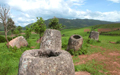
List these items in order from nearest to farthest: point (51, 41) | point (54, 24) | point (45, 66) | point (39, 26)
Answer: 1. point (45, 66)
2. point (51, 41)
3. point (39, 26)
4. point (54, 24)

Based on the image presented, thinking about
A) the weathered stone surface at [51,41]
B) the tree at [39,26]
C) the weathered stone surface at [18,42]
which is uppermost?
the tree at [39,26]

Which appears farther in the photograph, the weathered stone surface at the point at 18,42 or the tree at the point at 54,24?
the tree at the point at 54,24

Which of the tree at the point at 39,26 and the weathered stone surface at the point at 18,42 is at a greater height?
the tree at the point at 39,26

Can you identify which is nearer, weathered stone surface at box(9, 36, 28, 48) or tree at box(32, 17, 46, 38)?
weathered stone surface at box(9, 36, 28, 48)

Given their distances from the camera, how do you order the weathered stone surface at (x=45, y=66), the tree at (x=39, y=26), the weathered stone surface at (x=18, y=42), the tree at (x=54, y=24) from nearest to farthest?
1. the weathered stone surface at (x=45, y=66)
2. the weathered stone surface at (x=18, y=42)
3. the tree at (x=39, y=26)
4. the tree at (x=54, y=24)

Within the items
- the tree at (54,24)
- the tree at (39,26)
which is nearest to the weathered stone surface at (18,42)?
the tree at (39,26)

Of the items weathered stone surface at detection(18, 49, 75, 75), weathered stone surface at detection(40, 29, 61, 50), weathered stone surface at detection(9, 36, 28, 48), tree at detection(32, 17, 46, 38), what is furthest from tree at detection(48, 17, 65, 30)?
weathered stone surface at detection(18, 49, 75, 75)

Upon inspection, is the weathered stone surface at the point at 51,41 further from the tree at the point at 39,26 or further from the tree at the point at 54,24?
the tree at the point at 54,24

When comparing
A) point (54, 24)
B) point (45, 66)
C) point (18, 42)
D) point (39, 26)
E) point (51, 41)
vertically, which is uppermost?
point (54, 24)

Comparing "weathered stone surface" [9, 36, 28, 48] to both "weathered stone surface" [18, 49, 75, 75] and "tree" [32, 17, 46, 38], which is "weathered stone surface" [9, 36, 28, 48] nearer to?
"tree" [32, 17, 46, 38]

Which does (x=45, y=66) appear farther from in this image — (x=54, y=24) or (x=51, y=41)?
(x=54, y=24)

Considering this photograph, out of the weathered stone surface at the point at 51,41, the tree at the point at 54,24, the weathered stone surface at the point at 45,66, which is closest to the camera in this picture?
the weathered stone surface at the point at 45,66

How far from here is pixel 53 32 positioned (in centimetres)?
923

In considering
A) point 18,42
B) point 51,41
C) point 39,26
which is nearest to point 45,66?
point 51,41
